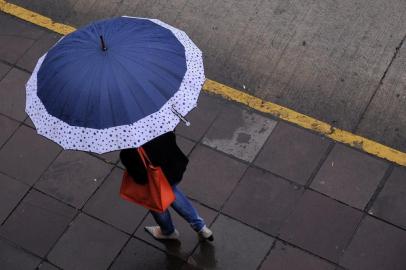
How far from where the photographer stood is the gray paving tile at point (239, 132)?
540 centimetres

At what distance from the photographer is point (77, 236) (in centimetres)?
502

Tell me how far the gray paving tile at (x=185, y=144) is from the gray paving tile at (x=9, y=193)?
1.34 metres

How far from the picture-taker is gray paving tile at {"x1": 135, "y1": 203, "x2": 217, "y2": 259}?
4.86 meters

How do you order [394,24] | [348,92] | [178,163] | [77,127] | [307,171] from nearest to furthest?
1. [77,127]
2. [178,163]
3. [307,171]
4. [348,92]
5. [394,24]

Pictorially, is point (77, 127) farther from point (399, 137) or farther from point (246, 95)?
point (399, 137)

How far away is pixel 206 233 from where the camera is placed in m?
4.70

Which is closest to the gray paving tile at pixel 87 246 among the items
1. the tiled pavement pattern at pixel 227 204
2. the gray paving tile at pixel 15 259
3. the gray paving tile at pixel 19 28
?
the tiled pavement pattern at pixel 227 204

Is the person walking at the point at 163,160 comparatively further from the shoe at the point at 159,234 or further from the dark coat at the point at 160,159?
the shoe at the point at 159,234

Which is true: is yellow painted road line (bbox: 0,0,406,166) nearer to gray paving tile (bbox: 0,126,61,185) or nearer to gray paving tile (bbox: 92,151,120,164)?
gray paving tile (bbox: 92,151,120,164)

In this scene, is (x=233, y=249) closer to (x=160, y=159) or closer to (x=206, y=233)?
(x=206, y=233)

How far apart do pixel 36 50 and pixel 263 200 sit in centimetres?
285

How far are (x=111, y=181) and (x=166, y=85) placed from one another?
2103mm

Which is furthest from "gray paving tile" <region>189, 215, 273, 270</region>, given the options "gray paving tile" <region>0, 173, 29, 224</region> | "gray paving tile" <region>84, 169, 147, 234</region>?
"gray paving tile" <region>0, 173, 29, 224</region>

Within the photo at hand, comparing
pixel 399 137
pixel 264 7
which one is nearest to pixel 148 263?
pixel 399 137
